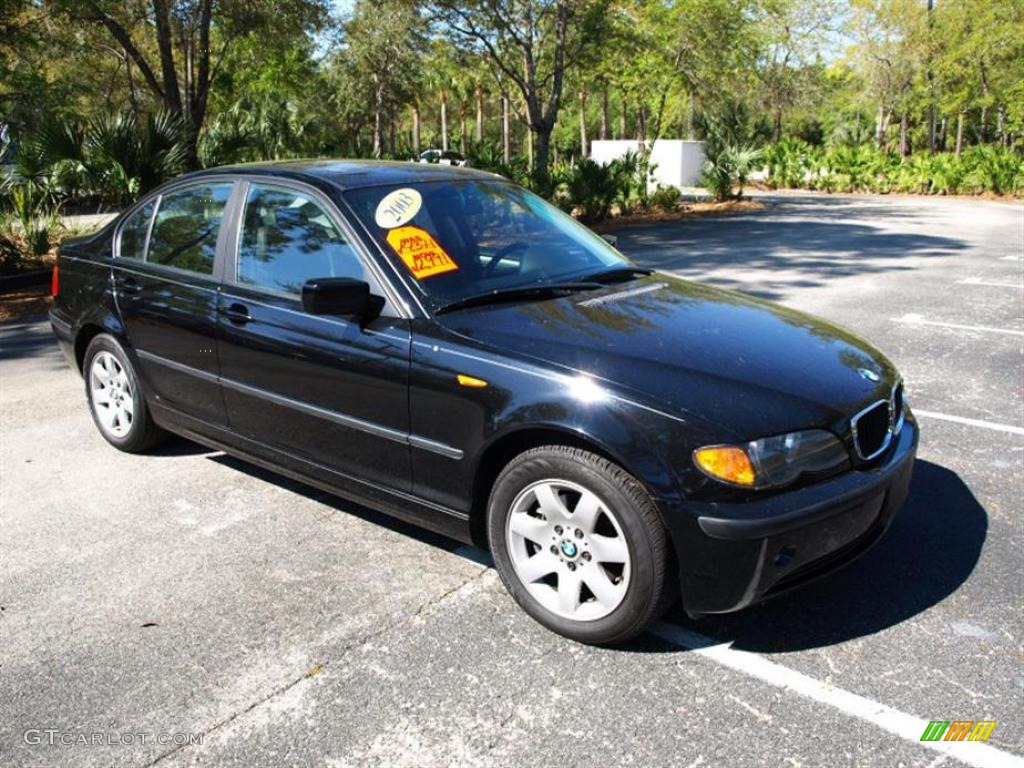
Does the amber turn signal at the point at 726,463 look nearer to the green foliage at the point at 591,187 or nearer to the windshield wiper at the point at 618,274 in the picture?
the windshield wiper at the point at 618,274

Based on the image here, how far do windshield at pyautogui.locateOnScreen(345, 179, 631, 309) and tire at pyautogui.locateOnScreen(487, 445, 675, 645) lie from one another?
87cm

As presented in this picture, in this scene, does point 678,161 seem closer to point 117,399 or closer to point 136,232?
point 136,232

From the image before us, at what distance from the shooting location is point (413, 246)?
3666 mm

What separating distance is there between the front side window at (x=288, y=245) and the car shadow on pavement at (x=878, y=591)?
2.02m

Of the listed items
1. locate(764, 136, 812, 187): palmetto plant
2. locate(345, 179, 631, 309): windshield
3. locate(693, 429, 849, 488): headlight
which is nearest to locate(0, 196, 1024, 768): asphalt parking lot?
Result: locate(693, 429, 849, 488): headlight

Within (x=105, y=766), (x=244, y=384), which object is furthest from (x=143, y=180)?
(x=105, y=766)

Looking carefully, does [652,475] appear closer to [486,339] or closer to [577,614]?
[577,614]

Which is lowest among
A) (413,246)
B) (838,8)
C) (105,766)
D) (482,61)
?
(105,766)

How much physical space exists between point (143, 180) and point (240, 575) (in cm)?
966

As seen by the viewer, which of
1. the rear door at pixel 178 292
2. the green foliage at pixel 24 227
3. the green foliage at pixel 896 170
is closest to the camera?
the rear door at pixel 178 292

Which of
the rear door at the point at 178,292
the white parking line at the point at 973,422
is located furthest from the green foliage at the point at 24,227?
the white parking line at the point at 973,422

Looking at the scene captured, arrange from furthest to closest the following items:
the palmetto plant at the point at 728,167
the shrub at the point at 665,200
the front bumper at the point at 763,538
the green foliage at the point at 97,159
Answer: the palmetto plant at the point at 728,167 < the shrub at the point at 665,200 < the green foliage at the point at 97,159 < the front bumper at the point at 763,538

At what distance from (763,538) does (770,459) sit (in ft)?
0.83

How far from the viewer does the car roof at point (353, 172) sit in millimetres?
4008
